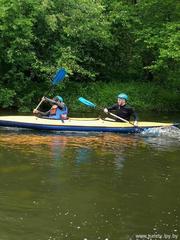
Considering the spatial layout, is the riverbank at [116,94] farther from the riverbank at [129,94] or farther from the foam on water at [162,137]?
the foam on water at [162,137]

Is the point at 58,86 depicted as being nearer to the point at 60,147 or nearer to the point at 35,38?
the point at 35,38

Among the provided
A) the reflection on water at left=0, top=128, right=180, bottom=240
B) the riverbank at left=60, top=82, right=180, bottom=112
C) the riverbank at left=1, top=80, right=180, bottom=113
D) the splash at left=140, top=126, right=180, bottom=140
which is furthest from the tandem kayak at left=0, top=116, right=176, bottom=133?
the riverbank at left=60, top=82, right=180, bottom=112

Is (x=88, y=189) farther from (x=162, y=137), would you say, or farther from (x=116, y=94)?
(x=116, y=94)

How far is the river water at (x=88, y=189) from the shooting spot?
7.03 metres

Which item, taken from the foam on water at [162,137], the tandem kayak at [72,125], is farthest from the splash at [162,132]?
the tandem kayak at [72,125]

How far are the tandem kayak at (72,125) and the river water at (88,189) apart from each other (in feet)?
3.88

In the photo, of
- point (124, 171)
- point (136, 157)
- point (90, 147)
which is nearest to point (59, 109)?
Result: point (90, 147)

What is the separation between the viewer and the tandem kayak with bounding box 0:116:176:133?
15.7 meters

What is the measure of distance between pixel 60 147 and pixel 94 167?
8.18 ft

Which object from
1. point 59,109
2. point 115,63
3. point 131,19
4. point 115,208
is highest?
point 131,19

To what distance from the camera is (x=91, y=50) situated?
25.5 m

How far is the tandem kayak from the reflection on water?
1.17 m

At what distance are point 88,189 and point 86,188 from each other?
7 cm

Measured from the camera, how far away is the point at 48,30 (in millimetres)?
22406
